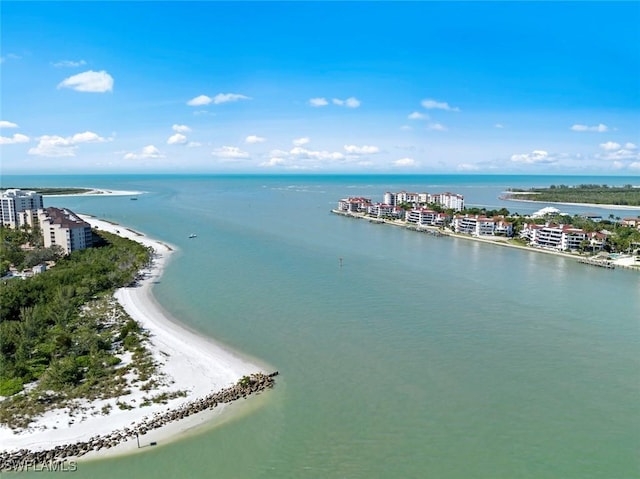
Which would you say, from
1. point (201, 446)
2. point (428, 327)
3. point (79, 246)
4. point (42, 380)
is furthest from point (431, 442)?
point (79, 246)

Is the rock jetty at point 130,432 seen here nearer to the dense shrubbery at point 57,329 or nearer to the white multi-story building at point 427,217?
the dense shrubbery at point 57,329

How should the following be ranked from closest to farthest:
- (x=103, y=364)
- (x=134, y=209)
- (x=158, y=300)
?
1. (x=103, y=364)
2. (x=158, y=300)
3. (x=134, y=209)

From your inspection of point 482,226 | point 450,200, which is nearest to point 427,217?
point 482,226

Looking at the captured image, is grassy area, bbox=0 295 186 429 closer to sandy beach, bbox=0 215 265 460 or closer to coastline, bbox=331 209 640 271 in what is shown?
sandy beach, bbox=0 215 265 460

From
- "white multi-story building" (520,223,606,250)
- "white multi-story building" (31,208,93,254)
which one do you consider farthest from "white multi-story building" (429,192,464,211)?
"white multi-story building" (31,208,93,254)

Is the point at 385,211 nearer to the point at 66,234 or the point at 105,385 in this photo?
the point at 66,234

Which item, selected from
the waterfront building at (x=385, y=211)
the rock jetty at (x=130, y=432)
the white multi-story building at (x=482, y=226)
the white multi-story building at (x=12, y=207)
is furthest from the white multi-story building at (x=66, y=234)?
the waterfront building at (x=385, y=211)

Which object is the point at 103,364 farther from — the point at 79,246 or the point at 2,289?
the point at 79,246

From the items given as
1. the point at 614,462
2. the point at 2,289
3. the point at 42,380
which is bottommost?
the point at 614,462
